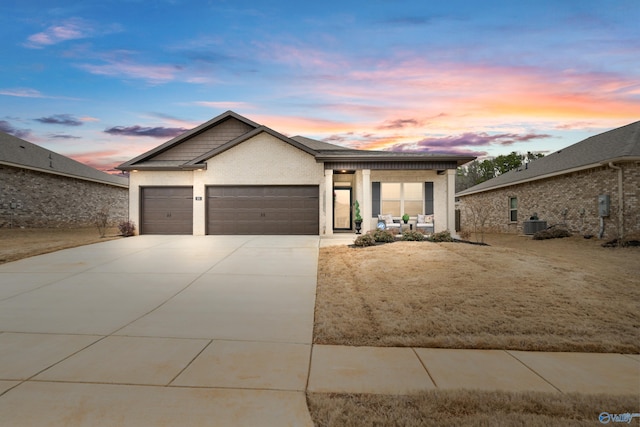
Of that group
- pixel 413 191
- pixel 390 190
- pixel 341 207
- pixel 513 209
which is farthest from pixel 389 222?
pixel 513 209

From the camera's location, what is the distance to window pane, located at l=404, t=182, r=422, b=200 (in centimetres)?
1723

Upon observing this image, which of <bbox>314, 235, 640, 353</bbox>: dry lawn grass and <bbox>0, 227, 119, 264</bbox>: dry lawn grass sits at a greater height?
<bbox>0, 227, 119, 264</bbox>: dry lawn grass

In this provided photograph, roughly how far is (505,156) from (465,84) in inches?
1185

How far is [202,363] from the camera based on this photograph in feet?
12.8

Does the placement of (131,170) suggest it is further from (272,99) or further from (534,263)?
(534,263)

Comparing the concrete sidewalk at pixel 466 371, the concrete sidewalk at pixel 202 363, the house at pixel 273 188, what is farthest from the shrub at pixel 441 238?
the concrete sidewalk at pixel 466 371

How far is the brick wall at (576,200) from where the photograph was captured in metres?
14.4

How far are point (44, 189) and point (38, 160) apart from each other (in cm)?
178

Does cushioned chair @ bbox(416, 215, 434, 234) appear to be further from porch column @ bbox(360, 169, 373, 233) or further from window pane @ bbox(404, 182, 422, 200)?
porch column @ bbox(360, 169, 373, 233)

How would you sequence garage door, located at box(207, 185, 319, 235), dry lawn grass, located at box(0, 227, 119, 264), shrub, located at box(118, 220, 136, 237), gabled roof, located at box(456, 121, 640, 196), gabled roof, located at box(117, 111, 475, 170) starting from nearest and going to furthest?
1. dry lawn grass, located at box(0, 227, 119, 264)
2. gabled roof, located at box(456, 121, 640, 196)
3. gabled roof, located at box(117, 111, 475, 170)
4. garage door, located at box(207, 185, 319, 235)
5. shrub, located at box(118, 220, 136, 237)

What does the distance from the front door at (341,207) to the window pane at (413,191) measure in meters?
3.65

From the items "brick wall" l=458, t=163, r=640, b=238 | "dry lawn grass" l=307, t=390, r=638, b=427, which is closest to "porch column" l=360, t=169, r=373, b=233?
"brick wall" l=458, t=163, r=640, b=238

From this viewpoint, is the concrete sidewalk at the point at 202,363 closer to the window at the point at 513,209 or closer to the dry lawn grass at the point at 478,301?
the dry lawn grass at the point at 478,301

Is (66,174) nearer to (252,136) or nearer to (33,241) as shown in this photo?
(33,241)
